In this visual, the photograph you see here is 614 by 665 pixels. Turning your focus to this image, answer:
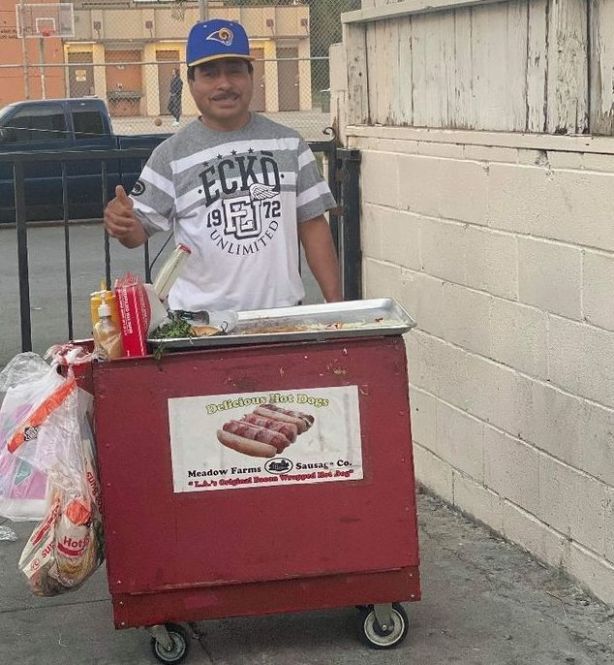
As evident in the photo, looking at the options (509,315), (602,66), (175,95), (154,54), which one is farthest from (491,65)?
(154,54)

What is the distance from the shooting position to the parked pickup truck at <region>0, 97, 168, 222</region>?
17656 mm

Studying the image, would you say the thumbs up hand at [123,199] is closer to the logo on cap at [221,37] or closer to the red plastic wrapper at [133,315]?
the red plastic wrapper at [133,315]

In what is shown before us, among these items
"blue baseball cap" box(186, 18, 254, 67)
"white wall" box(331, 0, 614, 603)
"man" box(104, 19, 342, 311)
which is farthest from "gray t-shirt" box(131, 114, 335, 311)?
"white wall" box(331, 0, 614, 603)

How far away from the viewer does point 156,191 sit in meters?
4.42

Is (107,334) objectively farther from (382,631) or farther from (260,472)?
(382,631)

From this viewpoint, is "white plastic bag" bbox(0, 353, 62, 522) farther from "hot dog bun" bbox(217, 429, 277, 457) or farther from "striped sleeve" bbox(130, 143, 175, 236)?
"striped sleeve" bbox(130, 143, 175, 236)

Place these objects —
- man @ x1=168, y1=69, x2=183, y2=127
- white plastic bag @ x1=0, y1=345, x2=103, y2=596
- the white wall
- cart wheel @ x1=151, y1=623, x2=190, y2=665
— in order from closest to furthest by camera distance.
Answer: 1. white plastic bag @ x1=0, y1=345, x2=103, y2=596
2. cart wheel @ x1=151, y1=623, x2=190, y2=665
3. the white wall
4. man @ x1=168, y1=69, x2=183, y2=127

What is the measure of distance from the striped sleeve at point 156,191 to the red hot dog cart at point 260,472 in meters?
0.63

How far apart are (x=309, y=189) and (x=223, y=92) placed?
47cm

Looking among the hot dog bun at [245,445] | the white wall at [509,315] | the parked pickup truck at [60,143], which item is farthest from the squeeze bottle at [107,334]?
the parked pickup truck at [60,143]

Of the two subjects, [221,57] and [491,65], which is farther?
[491,65]

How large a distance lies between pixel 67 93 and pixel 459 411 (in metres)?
22.9

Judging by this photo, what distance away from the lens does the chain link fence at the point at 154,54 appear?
30078 mm

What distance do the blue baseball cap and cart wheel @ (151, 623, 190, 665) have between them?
74.5 inches
